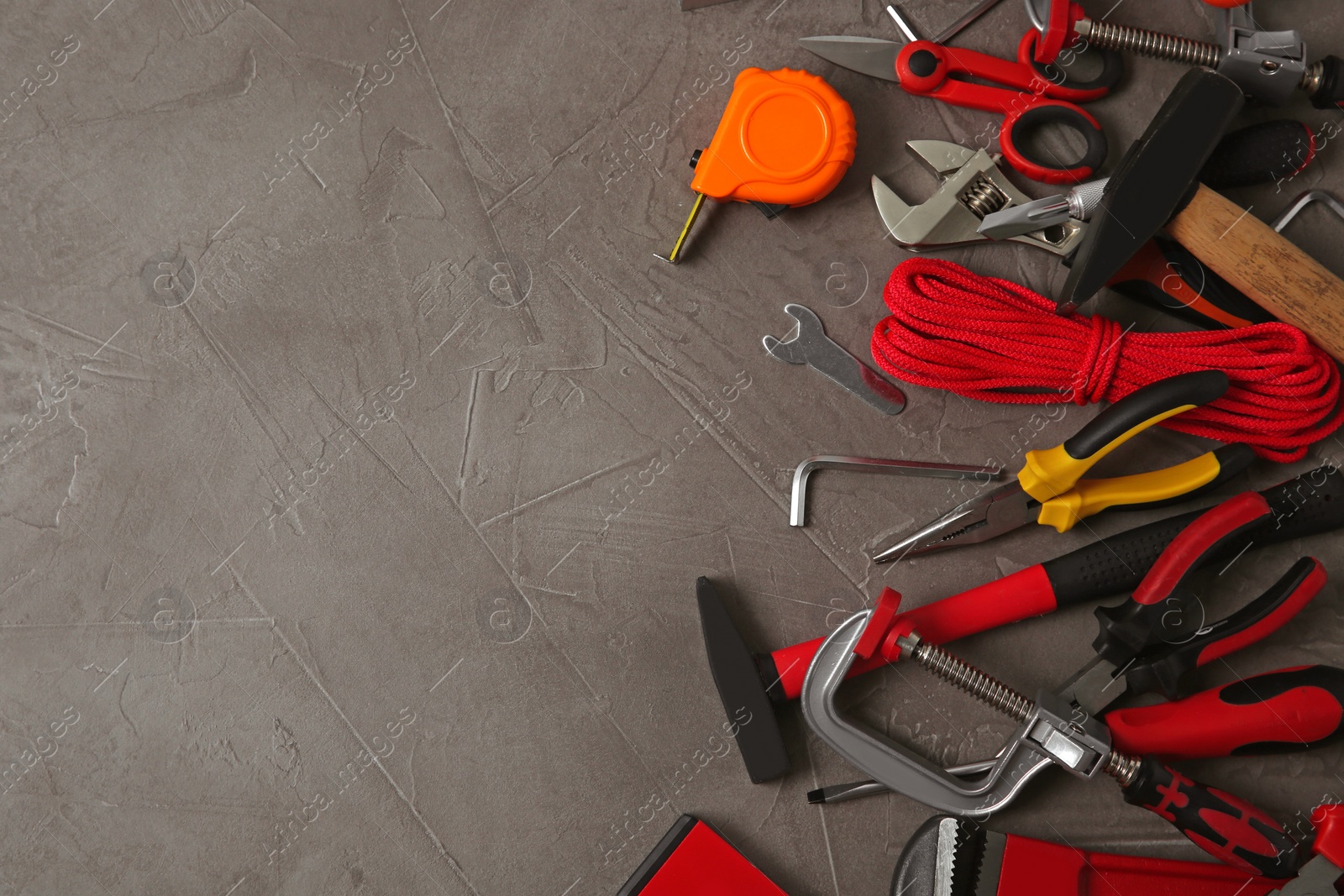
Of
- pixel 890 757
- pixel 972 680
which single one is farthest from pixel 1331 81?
pixel 890 757

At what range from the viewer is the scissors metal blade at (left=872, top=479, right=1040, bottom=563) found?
1.65 metres

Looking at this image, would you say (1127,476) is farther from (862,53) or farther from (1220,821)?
(862,53)

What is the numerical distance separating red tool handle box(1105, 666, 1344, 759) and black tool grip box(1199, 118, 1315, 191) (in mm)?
878

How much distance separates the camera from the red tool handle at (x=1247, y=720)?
152 centimetres

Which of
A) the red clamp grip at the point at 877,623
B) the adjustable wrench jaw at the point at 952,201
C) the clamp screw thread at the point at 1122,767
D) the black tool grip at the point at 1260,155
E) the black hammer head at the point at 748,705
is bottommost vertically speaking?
the clamp screw thread at the point at 1122,767

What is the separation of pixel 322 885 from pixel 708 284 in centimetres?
139

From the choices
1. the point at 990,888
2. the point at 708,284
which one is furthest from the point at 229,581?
the point at 990,888

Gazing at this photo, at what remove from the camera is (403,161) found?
1873mm

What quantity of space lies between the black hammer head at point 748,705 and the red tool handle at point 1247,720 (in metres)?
0.57

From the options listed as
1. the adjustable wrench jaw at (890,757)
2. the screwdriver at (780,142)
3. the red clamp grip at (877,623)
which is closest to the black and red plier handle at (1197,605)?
the adjustable wrench jaw at (890,757)

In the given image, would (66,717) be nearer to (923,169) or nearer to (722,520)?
(722,520)

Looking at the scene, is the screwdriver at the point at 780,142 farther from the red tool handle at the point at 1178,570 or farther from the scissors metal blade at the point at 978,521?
the red tool handle at the point at 1178,570

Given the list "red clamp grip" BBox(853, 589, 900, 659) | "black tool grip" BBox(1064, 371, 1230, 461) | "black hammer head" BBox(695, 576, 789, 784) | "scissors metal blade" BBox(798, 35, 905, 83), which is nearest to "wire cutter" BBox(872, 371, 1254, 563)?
"black tool grip" BBox(1064, 371, 1230, 461)

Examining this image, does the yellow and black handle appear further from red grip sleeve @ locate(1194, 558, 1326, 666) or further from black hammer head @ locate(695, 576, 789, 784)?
black hammer head @ locate(695, 576, 789, 784)
